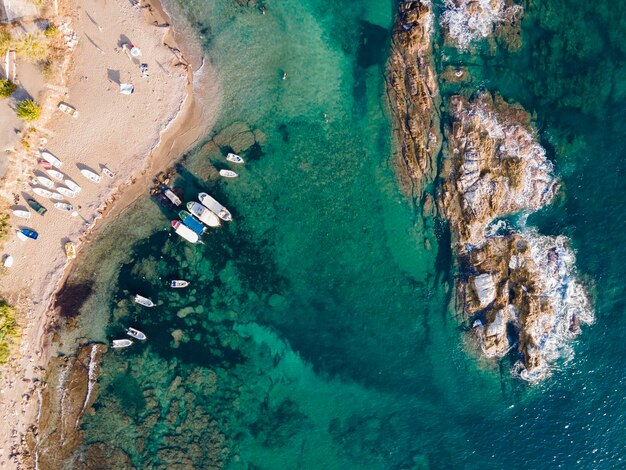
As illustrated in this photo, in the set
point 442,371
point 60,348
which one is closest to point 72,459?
point 60,348

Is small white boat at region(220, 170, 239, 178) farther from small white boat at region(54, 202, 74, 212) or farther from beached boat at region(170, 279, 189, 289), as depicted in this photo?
small white boat at region(54, 202, 74, 212)

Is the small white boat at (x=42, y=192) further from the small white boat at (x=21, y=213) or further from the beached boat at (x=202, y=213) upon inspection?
the beached boat at (x=202, y=213)

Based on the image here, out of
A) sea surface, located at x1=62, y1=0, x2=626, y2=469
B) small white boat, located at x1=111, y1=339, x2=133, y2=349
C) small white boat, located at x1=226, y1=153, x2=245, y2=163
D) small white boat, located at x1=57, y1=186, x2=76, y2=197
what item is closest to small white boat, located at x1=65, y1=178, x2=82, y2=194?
small white boat, located at x1=57, y1=186, x2=76, y2=197

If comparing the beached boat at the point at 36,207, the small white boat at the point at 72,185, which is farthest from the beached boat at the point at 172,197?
the beached boat at the point at 36,207

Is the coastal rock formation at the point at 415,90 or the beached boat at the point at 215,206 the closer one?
the coastal rock formation at the point at 415,90

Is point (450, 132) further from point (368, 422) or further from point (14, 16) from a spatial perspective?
point (14, 16)
